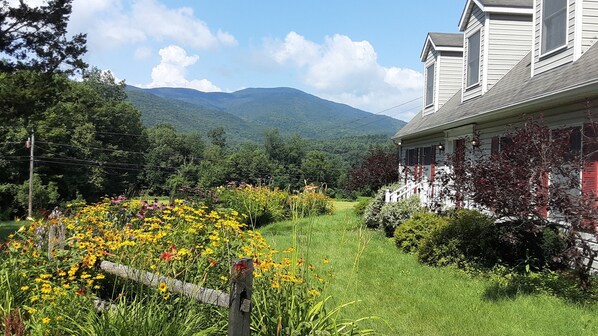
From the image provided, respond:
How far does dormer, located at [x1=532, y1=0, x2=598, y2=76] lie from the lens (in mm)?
7535

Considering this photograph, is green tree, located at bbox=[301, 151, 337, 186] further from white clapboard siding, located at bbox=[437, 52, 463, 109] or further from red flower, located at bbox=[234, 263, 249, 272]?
red flower, located at bbox=[234, 263, 249, 272]

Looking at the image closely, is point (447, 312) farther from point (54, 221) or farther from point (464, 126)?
point (464, 126)

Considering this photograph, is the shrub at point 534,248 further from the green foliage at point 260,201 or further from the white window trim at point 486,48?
the green foliage at point 260,201

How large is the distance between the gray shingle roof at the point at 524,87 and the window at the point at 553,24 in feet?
1.67

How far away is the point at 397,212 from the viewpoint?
11461mm

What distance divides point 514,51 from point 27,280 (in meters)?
11.0

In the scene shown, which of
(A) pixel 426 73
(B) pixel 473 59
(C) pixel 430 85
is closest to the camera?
(B) pixel 473 59

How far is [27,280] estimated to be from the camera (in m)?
4.20

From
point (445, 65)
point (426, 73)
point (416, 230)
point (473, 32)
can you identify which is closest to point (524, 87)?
point (416, 230)

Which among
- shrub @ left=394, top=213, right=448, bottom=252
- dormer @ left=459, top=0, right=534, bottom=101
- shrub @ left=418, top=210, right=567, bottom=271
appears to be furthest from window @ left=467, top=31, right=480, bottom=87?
shrub @ left=418, top=210, right=567, bottom=271

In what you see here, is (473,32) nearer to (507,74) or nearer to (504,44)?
(504,44)

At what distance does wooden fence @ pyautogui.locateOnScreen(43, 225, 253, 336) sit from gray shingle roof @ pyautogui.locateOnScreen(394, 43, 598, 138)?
18.1ft

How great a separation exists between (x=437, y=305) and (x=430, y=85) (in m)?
11.4

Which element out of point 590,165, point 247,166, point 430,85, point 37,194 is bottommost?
point 37,194
